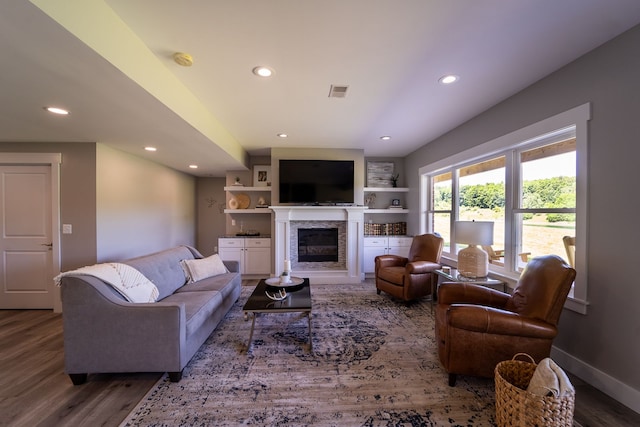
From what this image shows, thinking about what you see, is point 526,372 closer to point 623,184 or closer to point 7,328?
point 623,184

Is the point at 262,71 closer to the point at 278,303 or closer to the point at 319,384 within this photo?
the point at 278,303

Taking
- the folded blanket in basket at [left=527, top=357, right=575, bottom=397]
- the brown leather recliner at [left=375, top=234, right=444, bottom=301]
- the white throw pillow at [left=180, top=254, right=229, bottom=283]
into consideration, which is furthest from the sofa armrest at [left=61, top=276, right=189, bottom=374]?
the brown leather recliner at [left=375, top=234, right=444, bottom=301]

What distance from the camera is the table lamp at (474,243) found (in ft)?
8.22

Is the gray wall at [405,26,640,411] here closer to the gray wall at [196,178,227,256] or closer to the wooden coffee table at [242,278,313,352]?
the wooden coffee table at [242,278,313,352]

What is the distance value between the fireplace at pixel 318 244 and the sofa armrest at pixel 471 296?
8.92 feet

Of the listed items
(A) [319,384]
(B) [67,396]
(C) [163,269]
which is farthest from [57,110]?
(A) [319,384]

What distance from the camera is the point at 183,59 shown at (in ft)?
6.21

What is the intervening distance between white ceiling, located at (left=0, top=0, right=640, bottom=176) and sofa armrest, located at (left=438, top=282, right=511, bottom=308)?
6.12 feet

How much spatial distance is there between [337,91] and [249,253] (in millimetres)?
3463

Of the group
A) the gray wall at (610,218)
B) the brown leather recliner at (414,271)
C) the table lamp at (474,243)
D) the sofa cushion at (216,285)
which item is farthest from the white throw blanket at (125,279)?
the gray wall at (610,218)

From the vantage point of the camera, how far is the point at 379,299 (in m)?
3.75

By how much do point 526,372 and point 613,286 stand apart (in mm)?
916

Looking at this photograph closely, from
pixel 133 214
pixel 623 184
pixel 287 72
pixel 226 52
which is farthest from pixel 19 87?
pixel 623 184

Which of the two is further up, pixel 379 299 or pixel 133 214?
pixel 133 214
